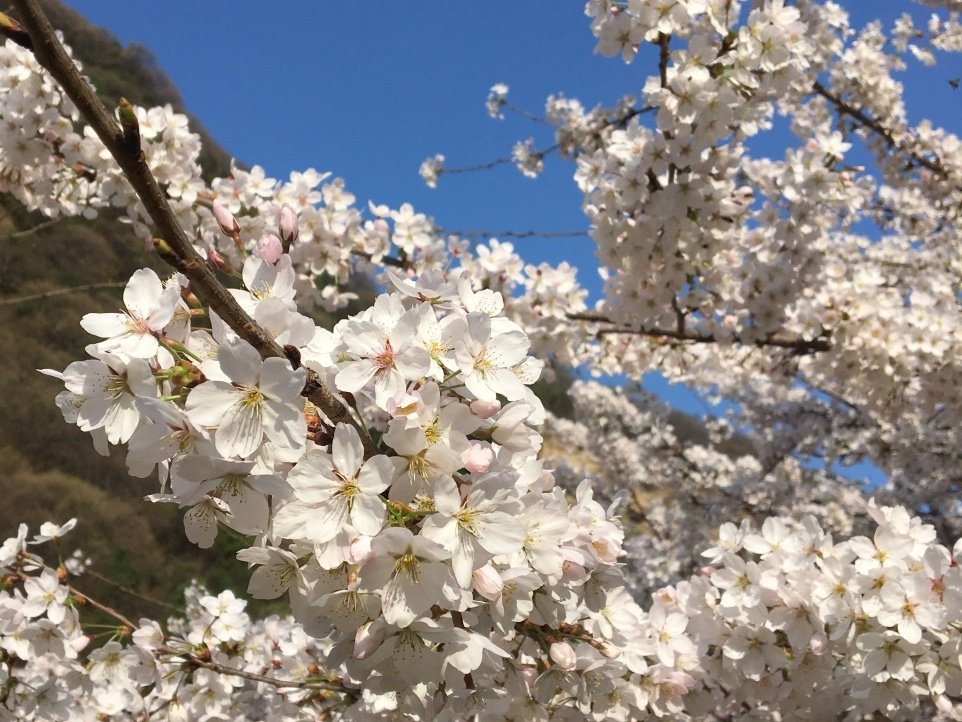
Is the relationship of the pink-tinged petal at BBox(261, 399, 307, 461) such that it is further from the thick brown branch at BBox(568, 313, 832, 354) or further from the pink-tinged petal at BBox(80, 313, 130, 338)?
the thick brown branch at BBox(568, 313, 832, 354)

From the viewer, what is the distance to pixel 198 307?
4.10 ft

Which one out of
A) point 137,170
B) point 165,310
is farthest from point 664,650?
point 137,170

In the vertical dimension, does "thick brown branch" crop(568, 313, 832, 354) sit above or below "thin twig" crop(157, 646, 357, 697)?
above

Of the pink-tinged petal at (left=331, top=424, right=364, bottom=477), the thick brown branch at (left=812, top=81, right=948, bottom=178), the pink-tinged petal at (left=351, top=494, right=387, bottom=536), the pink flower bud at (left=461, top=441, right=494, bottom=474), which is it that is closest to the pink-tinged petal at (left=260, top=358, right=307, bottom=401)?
the pink-tinged petal at (left=331, top=424, right=364, bottom=477)

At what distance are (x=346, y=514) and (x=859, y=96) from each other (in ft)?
23.3

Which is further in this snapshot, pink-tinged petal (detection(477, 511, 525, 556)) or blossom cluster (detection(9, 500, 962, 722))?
blossom cluster (detection(9, 500, 962, 722))

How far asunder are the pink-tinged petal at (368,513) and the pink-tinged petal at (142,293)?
48 centimetres

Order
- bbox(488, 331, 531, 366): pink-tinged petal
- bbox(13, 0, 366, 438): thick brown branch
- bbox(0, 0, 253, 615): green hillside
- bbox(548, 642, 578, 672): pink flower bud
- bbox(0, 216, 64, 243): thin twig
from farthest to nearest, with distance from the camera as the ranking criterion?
bbox(0, 0, 253, 615): green hillside
bbox(0, 216, 64, 243): thin twig
bbox(548, 642, 578, 672): pink flower bud
bbox(488, 331, 531, 366): pink-tinged petal
bbox(13, 0, 366, 438): thick brown branch

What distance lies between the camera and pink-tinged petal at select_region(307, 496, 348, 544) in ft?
3.55

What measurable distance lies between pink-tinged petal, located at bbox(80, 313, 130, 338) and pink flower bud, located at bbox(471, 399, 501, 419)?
61 centimetres

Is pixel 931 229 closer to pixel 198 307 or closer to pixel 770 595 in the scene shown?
pixel 770 595

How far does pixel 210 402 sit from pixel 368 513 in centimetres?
31

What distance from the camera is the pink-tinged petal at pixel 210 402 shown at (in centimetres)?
103

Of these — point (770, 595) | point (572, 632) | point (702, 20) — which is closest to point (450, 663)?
point (572, 632)
